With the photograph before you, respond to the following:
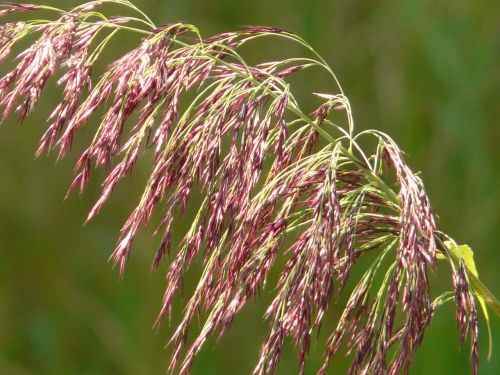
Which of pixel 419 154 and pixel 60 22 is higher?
pixel 60 22

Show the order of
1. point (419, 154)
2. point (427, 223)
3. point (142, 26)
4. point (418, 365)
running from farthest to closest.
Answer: point (142, 26) → point (419, 154) → point (418, 365) → point (427, 223)

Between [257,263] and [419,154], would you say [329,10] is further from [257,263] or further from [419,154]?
[257,263]

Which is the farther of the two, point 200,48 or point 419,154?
point 419,154

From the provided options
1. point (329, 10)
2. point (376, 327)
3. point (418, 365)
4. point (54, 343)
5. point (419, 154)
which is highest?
point (376, 327)

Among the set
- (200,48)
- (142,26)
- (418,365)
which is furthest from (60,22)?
(142,26)

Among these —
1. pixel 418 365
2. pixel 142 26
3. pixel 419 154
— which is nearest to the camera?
pixel 418 365

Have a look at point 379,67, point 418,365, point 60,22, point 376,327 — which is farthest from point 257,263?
point 379,67
